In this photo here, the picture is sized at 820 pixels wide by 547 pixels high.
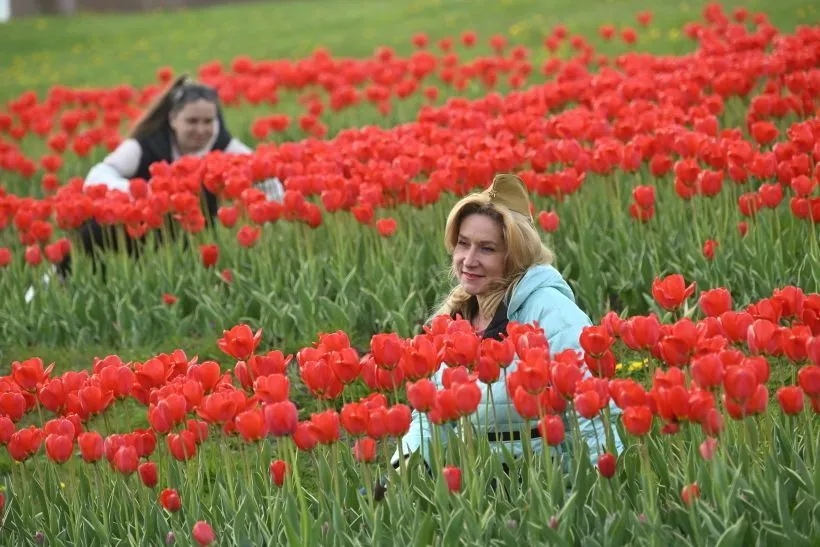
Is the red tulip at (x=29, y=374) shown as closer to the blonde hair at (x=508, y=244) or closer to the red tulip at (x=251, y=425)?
the red tulip at (x=251, y=425)

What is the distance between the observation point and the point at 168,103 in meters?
10.2

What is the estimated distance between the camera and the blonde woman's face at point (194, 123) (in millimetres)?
9820

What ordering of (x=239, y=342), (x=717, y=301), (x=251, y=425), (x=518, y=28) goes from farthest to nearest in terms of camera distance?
(x=518, y=28) < (x=239, y=342) < (x=717, y=301) < (x=251, y=425)

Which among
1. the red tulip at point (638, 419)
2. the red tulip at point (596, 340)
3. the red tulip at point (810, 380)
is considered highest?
the red tulip at point (596, 340)

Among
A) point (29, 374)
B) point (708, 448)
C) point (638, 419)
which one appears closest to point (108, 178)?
point (29, 374)

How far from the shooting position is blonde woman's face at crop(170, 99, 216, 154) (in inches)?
387

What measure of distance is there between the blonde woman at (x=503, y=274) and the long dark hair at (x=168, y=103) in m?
4.69

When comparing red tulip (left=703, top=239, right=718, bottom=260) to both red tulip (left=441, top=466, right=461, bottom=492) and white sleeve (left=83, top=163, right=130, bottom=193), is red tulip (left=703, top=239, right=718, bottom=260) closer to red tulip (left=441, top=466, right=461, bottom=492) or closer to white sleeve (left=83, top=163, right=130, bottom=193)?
red tulip (left=441, top=466, right=461, bottom=492)

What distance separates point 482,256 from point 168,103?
5385mm

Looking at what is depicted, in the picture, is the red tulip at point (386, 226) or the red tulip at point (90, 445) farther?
the red tulip at point (386, 226)

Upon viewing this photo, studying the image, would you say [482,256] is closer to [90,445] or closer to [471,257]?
[471,257]

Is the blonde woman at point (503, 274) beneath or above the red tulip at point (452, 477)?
above

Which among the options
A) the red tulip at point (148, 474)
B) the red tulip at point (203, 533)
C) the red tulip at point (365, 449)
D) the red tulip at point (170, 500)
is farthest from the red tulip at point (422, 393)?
the red tulip at point (148, 474)

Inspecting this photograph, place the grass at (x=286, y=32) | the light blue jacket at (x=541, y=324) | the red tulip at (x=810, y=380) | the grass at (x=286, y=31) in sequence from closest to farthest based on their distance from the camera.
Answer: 1. the red tulip at (x=810, y=380)
2. the light blue jacket at (x=541, y=324)
3. the grass at (x=286, y=32)
4. the grass at (x=286, y=31)
